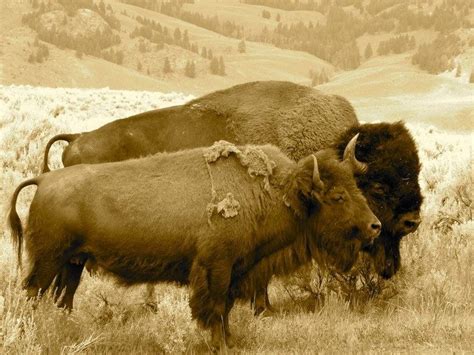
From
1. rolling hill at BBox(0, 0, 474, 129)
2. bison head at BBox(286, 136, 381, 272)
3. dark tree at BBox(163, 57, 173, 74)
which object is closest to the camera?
bison head at BBox(286, 136, 381, 272)

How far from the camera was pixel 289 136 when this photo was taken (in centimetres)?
599

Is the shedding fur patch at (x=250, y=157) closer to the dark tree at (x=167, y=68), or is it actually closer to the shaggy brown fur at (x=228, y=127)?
the shaggy brown fur at (x=228, y=127)

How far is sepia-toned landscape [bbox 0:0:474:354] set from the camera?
439cm

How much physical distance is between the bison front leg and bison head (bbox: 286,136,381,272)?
2.38ft

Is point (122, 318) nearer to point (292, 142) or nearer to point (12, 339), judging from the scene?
point (12, 339)

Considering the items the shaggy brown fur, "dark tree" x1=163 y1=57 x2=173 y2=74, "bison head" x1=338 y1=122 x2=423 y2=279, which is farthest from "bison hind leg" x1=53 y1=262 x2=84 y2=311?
"dark tree" x1=163 y1=57 x2=173 y2=74

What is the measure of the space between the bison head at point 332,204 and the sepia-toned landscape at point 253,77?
64 cm

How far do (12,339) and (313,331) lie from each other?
2214mm

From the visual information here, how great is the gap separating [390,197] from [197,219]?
6.84 ft

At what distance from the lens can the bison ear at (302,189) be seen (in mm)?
4281

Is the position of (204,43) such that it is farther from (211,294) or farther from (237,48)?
(211,294)

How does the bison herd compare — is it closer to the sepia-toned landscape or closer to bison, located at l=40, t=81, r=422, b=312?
the sepia-toned landscape

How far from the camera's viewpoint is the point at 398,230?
542 cm

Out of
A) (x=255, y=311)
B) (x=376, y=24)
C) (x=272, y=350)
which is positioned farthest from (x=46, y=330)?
(x=376, y=24)
